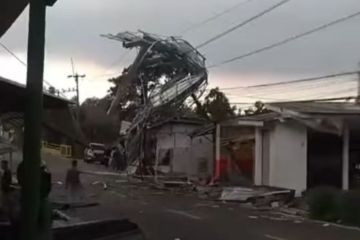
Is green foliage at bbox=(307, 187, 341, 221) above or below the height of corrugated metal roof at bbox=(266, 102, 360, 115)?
below

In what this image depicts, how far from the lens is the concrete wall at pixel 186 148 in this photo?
53.9m

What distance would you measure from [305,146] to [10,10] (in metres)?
26.0

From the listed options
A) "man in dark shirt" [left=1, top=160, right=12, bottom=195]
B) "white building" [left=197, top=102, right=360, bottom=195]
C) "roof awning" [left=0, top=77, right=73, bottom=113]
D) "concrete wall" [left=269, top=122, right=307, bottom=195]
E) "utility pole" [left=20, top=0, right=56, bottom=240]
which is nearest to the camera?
"utility pole" [left=20, top=0, right=56, bottom=240]

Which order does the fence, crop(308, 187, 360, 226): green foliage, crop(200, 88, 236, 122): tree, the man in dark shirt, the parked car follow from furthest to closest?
1. the fence
2. the parked car
3. crop(200, 88, 236, 122): tree
4. crop(308, 187, 360, 226): green foliage
5. the man in dark shirt

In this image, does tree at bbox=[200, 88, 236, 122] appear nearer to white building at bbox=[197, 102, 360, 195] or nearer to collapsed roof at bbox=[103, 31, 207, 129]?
collapsed roof at bbox=[103, 31, 207, 129]

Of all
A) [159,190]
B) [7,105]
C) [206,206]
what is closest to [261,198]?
[206,206]

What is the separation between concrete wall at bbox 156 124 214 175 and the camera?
53.9 meters

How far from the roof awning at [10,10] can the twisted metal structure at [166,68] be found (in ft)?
141

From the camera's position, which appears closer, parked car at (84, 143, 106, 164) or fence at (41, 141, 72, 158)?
parked car at (84, 143, 106, 164)

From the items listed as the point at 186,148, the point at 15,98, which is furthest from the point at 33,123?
the point at 186,148

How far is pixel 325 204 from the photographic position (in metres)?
27.0

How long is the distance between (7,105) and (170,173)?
125 ft

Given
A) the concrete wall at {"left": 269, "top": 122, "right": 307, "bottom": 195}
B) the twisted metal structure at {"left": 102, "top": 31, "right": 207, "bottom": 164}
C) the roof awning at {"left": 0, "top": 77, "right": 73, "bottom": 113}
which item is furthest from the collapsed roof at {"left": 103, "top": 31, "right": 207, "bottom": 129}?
the roof awning at {"left": 0, "top": 77, "right": 73, "bottom": 113}

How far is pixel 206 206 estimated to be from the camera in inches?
1254
